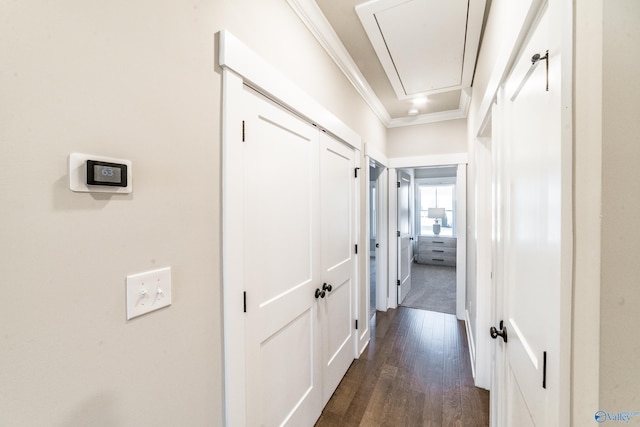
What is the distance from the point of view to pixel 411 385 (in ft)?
7.20

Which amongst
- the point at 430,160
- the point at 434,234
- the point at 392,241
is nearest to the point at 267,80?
the point at 430,160

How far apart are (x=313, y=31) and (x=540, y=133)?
1508mm

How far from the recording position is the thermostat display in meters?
0.68

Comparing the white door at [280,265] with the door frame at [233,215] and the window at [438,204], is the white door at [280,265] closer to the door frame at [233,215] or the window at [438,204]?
the door frame at [233,215]

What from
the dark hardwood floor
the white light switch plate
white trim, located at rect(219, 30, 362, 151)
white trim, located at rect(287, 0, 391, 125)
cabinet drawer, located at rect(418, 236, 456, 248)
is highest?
white trim, located at rect(287, 0, 391, 125)

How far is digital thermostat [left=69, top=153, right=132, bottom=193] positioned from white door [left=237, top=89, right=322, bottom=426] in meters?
0.44

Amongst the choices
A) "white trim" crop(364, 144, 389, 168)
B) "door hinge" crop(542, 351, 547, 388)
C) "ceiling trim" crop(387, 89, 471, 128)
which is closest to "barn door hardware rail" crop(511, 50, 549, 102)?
"door hinge" crop(542, 351, 547, 388)

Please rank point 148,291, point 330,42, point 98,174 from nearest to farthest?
point 98,174 < point 148,291 < point 330,42

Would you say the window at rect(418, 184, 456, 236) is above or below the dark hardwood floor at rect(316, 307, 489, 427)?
above

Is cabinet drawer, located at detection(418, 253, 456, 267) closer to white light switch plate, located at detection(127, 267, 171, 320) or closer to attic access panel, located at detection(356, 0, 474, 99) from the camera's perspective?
attic access panel, located at detection(356, 0, 474, 99)

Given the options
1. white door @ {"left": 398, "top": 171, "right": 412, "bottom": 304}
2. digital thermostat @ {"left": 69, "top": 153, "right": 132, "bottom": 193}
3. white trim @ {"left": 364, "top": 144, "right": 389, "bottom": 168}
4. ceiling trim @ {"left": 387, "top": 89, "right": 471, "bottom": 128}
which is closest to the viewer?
digital thermostat @ {"left": 69, "top": 153, "right": 132, "bottom": 193}

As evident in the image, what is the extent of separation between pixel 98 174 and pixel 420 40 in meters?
2.11

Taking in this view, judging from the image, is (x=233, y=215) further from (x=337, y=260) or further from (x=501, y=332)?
(x=501, y=332)

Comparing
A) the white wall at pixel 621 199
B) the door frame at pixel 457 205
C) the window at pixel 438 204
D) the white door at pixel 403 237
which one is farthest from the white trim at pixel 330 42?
the window at pixel 438 204
